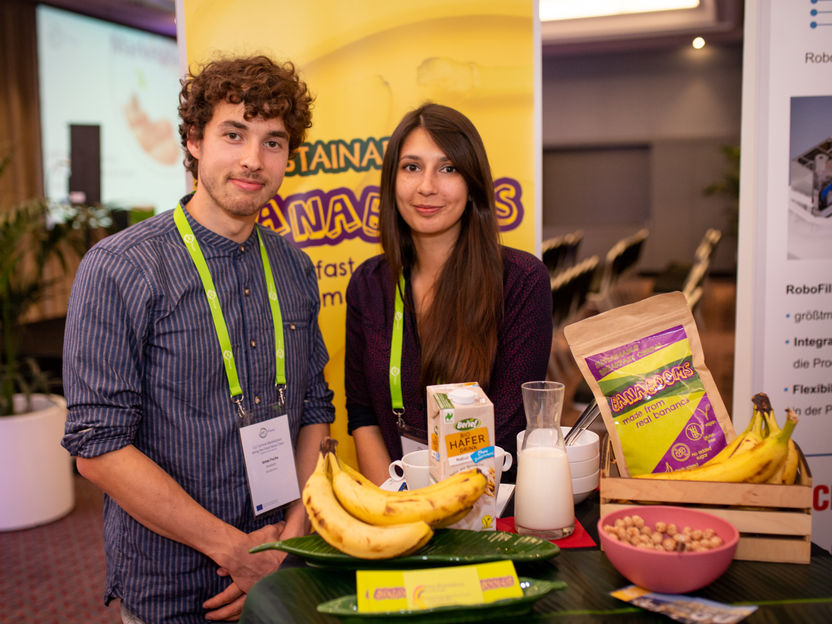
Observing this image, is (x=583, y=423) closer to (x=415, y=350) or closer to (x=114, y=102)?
(x=415, y=350)

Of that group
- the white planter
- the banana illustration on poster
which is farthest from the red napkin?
the white planter

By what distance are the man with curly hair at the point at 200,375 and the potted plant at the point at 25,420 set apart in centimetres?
233

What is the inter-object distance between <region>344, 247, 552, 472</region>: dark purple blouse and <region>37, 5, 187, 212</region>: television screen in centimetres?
499

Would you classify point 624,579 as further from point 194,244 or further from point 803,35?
point 803,35

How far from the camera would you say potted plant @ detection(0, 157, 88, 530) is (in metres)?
3.58

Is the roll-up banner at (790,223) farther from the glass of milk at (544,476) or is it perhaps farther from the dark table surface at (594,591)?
the glass of milk at (544,476)

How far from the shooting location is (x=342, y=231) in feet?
8.27

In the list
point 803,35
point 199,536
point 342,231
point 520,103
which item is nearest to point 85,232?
point 342,231

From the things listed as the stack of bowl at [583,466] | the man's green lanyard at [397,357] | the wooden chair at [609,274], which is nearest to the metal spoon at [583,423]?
the stack of bowl at [583,466]

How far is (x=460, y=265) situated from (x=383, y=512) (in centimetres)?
96

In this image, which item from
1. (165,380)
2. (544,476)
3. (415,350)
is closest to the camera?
(544,476)

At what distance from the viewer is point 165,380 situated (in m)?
1.54

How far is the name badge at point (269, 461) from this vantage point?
1608 mm

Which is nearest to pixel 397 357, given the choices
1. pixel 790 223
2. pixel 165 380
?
pixel 165 380
